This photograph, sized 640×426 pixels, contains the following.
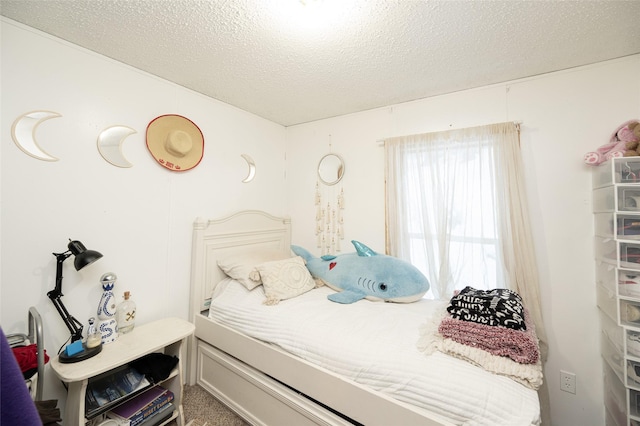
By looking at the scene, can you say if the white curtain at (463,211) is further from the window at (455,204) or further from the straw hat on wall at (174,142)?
the straw hat on wall at (174,142)

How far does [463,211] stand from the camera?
210cm

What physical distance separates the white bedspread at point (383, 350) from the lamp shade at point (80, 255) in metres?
0.91

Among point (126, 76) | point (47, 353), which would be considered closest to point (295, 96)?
point (126, 76)

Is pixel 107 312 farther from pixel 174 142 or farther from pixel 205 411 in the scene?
pixel 174 142

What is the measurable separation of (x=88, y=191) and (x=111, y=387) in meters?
1.21

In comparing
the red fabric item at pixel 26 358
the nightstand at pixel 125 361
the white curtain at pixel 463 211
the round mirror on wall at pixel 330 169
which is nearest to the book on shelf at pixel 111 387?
the nightstand at pixel 125 361

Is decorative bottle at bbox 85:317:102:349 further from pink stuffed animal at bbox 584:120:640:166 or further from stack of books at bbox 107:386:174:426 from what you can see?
pink stuffed animal at bbox 584:120:640:166

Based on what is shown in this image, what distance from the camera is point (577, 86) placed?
1.77m

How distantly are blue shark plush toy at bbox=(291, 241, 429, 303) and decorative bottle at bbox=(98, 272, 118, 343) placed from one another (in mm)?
1428

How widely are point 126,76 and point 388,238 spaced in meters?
2.44

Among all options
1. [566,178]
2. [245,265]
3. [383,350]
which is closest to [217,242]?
[245,265]

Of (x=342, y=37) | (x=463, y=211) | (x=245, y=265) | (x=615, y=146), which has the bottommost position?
(x=245, y=265)

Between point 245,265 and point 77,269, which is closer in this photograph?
point 77,269

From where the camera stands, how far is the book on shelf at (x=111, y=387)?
138cm
